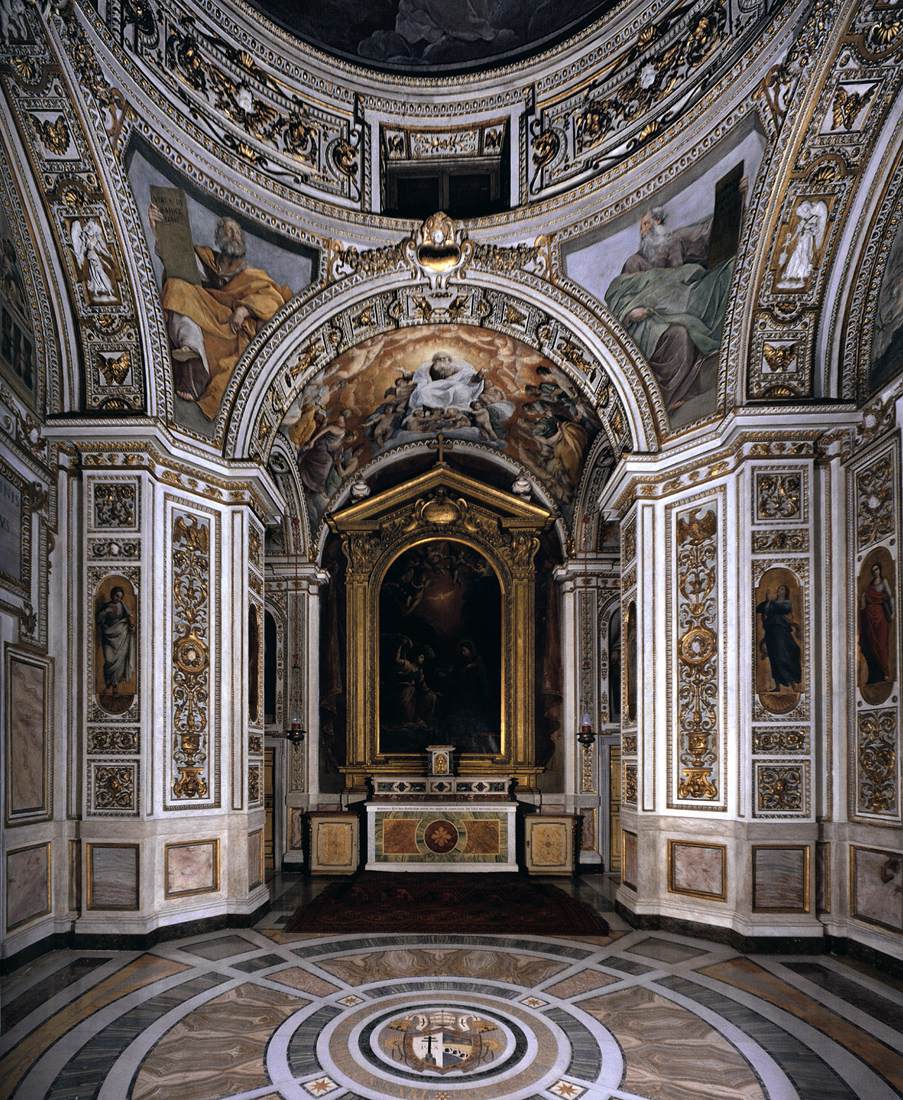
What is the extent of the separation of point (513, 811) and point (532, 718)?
6.26 ft

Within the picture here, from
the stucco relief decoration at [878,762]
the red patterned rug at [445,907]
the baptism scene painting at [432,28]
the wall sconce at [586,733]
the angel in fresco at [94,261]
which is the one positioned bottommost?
the red patterned rug at [445,907]

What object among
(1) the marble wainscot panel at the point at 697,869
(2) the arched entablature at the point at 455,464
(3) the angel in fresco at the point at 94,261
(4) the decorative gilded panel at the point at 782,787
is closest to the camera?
(3) the angel in fresco at the point at 94,261

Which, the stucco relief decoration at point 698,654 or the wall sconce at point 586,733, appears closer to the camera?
the stucco relief decoration at point 698,654

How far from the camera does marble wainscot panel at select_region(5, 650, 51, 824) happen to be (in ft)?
27.7

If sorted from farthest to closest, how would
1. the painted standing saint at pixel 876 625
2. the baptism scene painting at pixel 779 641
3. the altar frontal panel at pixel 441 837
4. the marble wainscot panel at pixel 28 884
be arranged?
the altar frontal panel at pixel 441 837
the baptism scene painting at pixel 779 641
the painted standing saint at pixel 876 625
the marble wainscot panel at pixel 28 884

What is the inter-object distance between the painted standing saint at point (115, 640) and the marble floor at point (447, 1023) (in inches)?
114

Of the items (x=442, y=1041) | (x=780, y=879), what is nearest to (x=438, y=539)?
(x=780, y=879)

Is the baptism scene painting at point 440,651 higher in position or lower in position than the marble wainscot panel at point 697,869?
higher

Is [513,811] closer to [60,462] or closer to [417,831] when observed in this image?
Answer: [417,831]

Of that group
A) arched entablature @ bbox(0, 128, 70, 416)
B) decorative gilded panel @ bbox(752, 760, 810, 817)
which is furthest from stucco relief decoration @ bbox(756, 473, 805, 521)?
arched entablature @ bbox(0, 128, 70, 416)

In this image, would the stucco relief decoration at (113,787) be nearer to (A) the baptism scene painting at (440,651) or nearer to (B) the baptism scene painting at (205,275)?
(B) the baptism scene painting at (205,275)

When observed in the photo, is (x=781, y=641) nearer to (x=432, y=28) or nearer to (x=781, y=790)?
(x=781, y=790)

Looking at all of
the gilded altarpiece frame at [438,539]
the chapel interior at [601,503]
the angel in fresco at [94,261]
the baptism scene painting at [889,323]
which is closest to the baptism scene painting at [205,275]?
the chapel interior at [601,503]

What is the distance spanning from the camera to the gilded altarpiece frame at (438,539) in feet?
51.5
